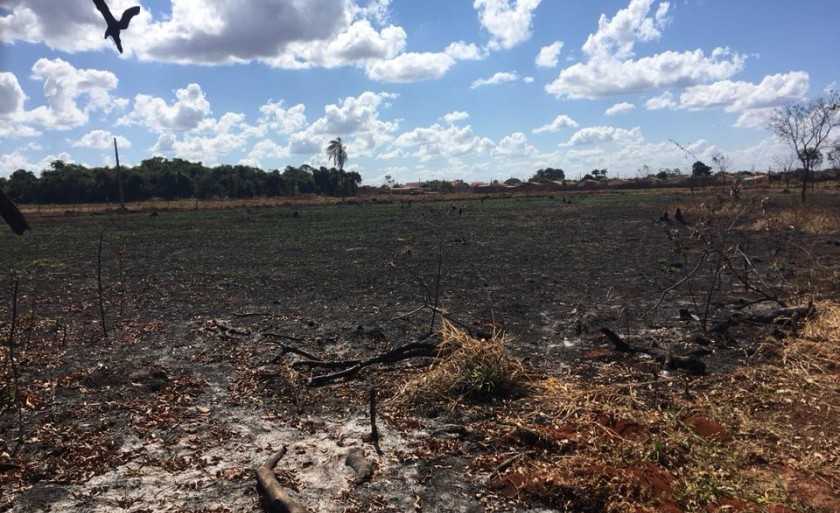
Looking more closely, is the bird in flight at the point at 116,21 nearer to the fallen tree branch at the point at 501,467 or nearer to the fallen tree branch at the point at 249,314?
the fallen tree branch at the point at 501,467

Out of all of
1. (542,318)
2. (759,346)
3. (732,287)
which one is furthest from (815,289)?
(542,318)

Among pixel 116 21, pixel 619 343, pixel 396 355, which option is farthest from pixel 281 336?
pixel 116 21

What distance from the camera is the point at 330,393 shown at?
6730mm

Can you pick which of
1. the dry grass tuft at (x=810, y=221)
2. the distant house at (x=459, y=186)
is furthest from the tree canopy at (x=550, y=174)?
the dry grass tuft at (x=810, y=221)

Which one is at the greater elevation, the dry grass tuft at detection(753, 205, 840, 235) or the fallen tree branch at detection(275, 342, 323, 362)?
the dry grass tuft at detection(753, 205, 840, 235)

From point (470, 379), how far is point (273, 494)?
270cm

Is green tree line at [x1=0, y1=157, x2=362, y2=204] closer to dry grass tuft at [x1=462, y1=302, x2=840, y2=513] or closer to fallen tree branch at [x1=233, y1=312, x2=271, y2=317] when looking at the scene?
fallen tree branch at [x1=233, y1=312, x2=271, y2=317]

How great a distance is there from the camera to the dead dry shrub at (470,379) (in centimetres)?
631

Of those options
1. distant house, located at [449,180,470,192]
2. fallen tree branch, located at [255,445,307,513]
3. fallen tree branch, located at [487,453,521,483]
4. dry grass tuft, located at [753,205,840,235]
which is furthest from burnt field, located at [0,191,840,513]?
distant house, located at [449,180,470,192]

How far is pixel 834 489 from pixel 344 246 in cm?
1880

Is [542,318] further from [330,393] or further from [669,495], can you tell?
[669,495]

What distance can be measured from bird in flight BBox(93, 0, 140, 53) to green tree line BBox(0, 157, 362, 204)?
6023cm

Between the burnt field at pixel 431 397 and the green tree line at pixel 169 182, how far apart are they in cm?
5335

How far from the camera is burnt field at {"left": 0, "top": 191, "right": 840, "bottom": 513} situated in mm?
4426
